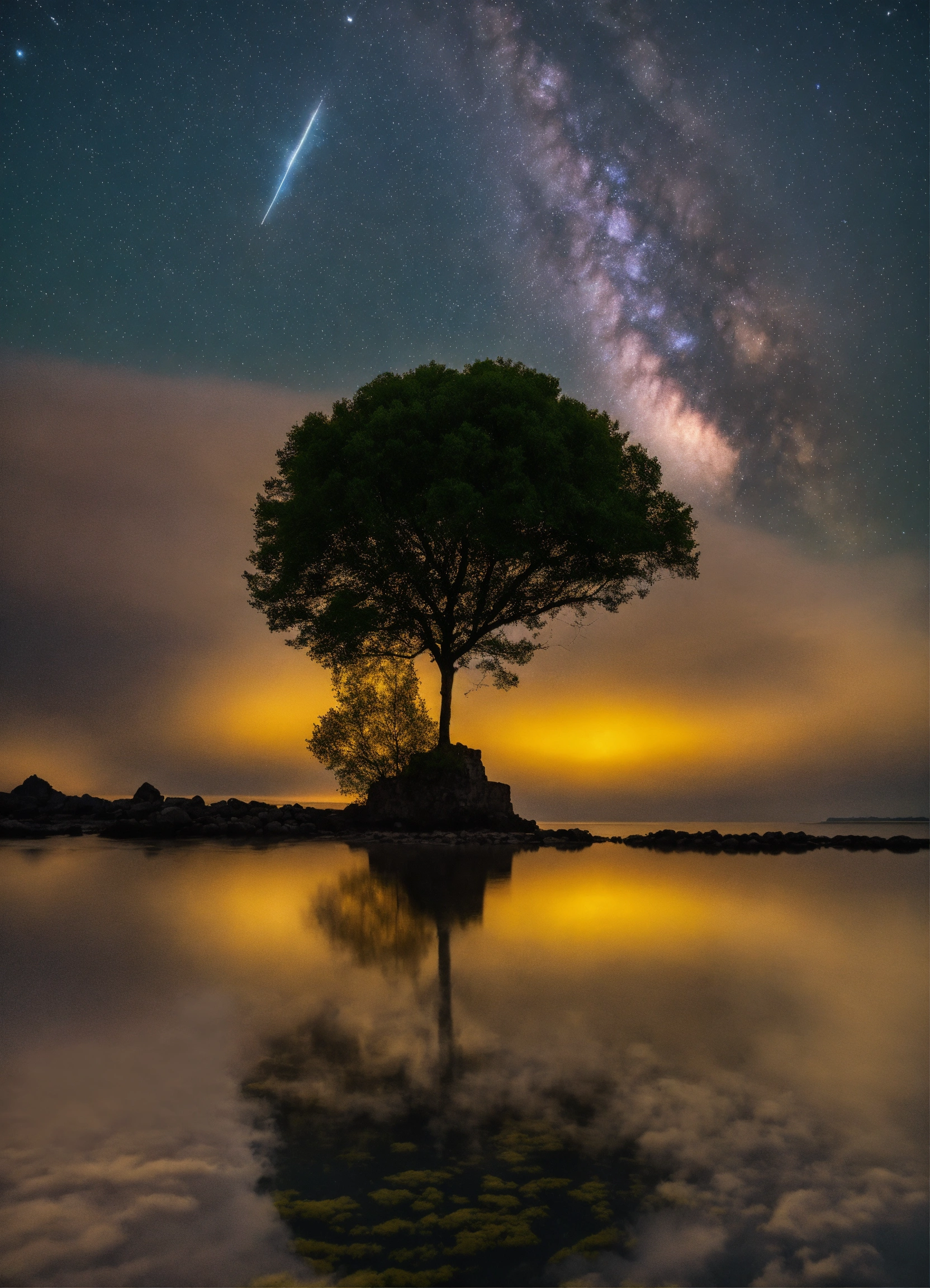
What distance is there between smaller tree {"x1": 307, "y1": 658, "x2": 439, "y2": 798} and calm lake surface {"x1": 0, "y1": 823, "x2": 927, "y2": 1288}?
59.4 ft

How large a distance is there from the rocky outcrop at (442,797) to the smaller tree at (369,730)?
4.38 feet

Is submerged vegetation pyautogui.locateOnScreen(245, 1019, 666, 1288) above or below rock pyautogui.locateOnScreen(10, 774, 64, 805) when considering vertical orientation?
below

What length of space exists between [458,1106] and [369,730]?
72.1ft

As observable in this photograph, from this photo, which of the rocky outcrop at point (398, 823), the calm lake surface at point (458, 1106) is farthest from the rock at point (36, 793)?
the calm lake surface at point (458, 1106)

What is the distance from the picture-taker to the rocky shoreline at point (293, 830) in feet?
59.4

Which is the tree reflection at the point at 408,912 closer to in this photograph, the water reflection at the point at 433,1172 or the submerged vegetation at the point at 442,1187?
the water reflection at the point at 433,1172

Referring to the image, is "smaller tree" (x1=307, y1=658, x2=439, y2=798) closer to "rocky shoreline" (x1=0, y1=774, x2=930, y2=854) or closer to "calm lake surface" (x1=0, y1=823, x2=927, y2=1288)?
"rocky shoreline" (x1=0, y1=774, x2=930, y2=854)

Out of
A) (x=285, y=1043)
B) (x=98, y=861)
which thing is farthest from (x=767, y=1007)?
(x=98, y=861)

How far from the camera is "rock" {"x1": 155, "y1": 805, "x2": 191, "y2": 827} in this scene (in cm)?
1788

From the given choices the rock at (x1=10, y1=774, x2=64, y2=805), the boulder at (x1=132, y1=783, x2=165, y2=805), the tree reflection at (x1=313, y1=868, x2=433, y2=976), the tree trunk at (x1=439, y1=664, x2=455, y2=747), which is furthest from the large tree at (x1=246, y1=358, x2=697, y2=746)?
the tree reflection at (x1=313, y1=868, x2=433, y2=976)

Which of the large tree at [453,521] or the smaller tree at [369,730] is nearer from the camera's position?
the large tree at [453,521]

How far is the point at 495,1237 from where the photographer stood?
1847 mm

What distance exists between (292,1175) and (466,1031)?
1430mm

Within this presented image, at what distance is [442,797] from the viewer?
22.1 meters
